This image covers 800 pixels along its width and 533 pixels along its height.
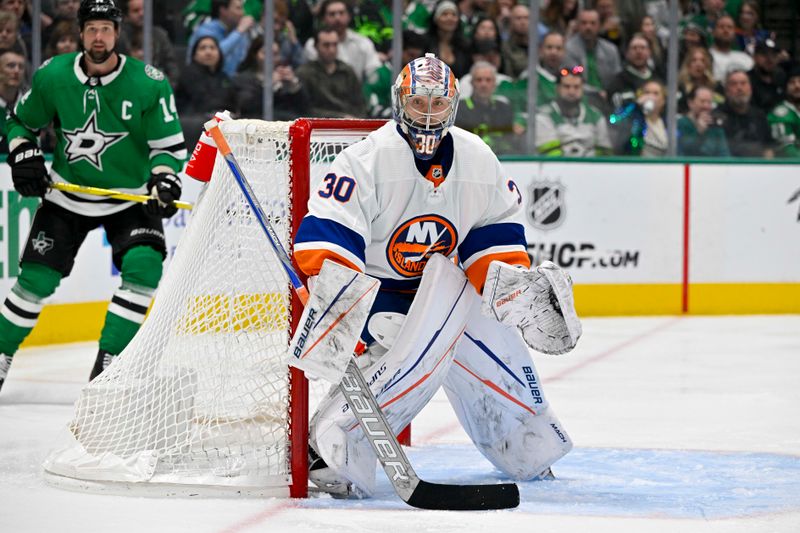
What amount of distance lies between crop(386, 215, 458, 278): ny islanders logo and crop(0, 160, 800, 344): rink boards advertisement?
13.2 ft

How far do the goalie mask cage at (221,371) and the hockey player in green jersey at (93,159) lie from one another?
0.92 metres

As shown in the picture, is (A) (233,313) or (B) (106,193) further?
(B) (106,193)

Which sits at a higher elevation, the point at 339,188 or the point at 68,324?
the point at 339,188

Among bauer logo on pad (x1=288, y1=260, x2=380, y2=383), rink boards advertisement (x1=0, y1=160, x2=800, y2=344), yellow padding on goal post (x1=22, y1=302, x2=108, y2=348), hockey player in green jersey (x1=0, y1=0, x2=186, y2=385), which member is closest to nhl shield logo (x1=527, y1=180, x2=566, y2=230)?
rink boards advertisement (x1=0, y1=160, x2=800, y2=344)

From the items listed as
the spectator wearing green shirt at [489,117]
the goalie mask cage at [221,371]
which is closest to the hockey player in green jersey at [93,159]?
the goalie mask cage at [221,371]

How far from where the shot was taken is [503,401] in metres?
3.12

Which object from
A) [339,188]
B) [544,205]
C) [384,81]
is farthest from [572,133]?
[339,188]

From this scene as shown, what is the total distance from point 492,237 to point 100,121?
168cm

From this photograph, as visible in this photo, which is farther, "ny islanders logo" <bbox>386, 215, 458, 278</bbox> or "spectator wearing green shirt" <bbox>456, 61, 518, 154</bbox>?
"spectator wearing green shirt" <bbox>456, 61, 518, 154</bbox>

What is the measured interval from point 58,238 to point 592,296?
11.4 feet

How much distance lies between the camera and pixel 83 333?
5.89 meters

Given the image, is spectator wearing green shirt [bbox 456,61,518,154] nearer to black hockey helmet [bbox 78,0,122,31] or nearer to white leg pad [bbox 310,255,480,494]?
black hockey helmet [bbox 78,0,122,31]

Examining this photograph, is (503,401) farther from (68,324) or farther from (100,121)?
(68,324)

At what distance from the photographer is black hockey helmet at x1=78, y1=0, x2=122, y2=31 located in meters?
4.09
